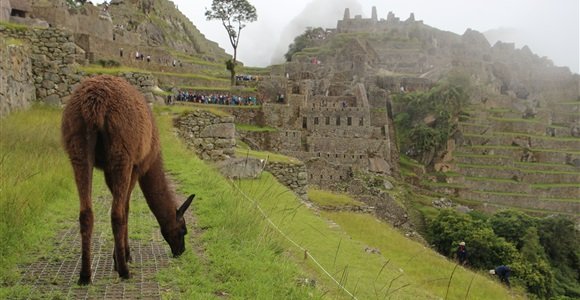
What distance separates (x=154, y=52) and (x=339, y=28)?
214 feet

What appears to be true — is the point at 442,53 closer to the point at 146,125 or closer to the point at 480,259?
the point at 480,259

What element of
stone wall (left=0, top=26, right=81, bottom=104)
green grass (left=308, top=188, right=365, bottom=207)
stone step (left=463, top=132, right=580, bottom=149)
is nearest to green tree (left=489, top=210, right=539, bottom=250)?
stone step (left=463, top=132, right=580, bottom=149)

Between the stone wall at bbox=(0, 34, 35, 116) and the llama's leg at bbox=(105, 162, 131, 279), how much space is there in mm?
7279

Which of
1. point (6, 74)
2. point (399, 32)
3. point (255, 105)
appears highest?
point (399, 32)

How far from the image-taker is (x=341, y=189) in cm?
3525

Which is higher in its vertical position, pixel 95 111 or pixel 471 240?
pixel 95 111

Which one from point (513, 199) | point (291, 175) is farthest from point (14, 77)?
point (513, 199)

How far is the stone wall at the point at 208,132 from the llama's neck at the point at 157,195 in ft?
34.4

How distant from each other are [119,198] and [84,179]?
1.11 ft

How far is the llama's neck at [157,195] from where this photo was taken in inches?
244

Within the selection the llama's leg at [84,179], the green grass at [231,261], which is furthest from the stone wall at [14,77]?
the llama's leg at [84,179]

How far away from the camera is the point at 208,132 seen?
17.1m

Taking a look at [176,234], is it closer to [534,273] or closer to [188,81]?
[534,273]

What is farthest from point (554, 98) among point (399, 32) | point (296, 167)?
point (296, 167)
